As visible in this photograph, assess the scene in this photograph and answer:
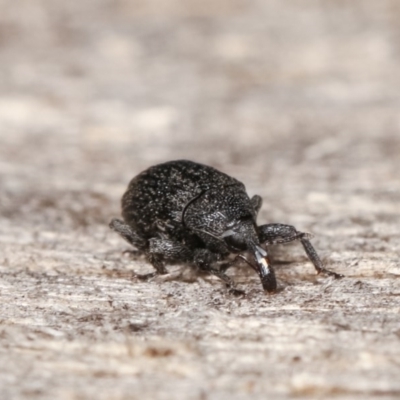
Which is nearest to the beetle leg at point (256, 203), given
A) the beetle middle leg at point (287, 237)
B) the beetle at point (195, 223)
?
the beetle at point (195, 223)

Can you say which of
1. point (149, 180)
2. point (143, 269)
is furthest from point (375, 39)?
point (143, 269)

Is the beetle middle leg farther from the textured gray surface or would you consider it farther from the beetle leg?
the beetle leg

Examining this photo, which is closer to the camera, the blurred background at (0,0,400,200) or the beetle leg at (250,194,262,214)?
the beetle leg at (250,194,262,214)

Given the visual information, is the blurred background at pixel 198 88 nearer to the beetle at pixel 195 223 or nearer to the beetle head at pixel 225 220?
the beetle at pixel 195 223

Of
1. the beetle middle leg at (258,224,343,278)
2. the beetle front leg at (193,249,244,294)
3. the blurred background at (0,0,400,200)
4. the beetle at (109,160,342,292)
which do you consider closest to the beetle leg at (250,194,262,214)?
the beetle at (109,160,342,292)

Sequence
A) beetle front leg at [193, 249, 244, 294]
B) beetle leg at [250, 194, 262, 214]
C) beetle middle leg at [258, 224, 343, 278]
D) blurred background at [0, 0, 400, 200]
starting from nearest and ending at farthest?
beetle front leg at [193, 249, 244, 294] < beetle middle leg at [258, 224, 343, 278] < beetle leg at [250, 194, 262, 214] < blurred background at [0, 0, 400, 200]

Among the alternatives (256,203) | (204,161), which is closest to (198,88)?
(204,161)
